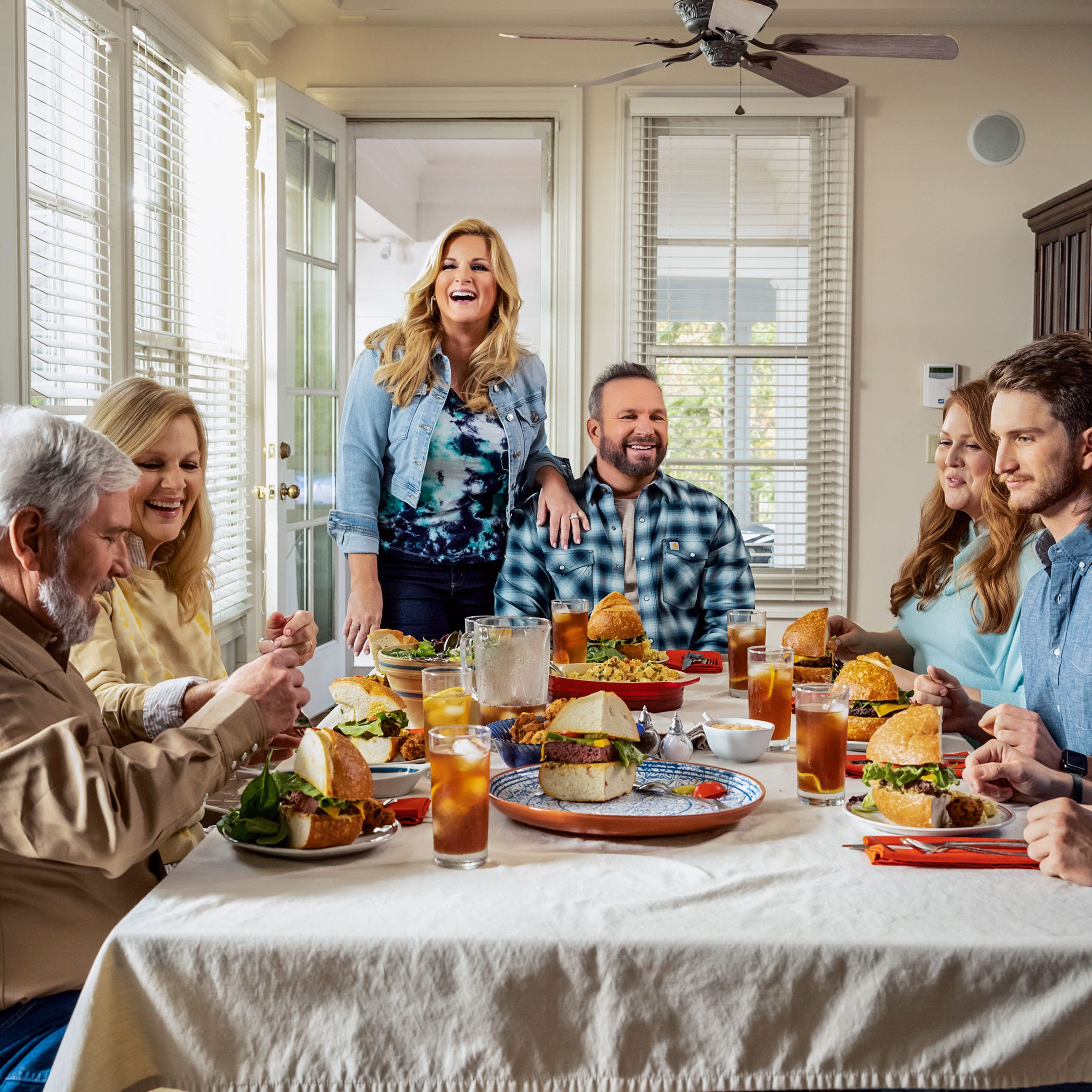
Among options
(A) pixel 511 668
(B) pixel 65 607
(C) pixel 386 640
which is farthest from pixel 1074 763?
(B) pixel 65 607

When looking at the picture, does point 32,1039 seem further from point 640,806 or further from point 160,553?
point 160,553

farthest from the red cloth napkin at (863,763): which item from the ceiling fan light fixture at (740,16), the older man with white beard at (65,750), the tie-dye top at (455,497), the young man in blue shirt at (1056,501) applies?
the ceiling fan light fixture at (740,16)

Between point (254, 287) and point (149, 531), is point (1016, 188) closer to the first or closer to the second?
point (254, 287)

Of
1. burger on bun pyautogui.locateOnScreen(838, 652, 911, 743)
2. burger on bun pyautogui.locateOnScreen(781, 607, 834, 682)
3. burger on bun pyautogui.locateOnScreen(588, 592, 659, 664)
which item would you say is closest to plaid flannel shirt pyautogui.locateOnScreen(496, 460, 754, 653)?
burger on bun pyautogui.locateOnScreen(588, 592, 659, 664)

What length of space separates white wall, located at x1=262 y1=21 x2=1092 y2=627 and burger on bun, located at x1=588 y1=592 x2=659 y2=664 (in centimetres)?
257

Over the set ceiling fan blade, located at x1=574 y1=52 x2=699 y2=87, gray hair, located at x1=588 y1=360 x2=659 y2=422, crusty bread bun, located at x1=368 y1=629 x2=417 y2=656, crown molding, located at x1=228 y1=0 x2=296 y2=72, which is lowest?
crusty bread bun, located at x1=368 y1=629 x2=417 y2=656

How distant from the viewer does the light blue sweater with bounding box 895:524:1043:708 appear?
2.03 metres

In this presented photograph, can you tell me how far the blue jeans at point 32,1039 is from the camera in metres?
1.01

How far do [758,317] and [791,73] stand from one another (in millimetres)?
1878

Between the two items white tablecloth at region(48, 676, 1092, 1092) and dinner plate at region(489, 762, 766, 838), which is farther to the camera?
dinner plate at region(489, 762, 766, 838)

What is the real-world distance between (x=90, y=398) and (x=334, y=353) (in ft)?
5.11

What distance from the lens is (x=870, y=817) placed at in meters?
1.19

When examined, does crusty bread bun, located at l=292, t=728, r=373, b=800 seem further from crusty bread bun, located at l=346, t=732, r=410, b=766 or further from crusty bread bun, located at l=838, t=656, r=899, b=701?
crusty bread bun, located at l=838, t=656, r=899, b=701

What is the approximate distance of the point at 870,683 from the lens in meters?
1.64
